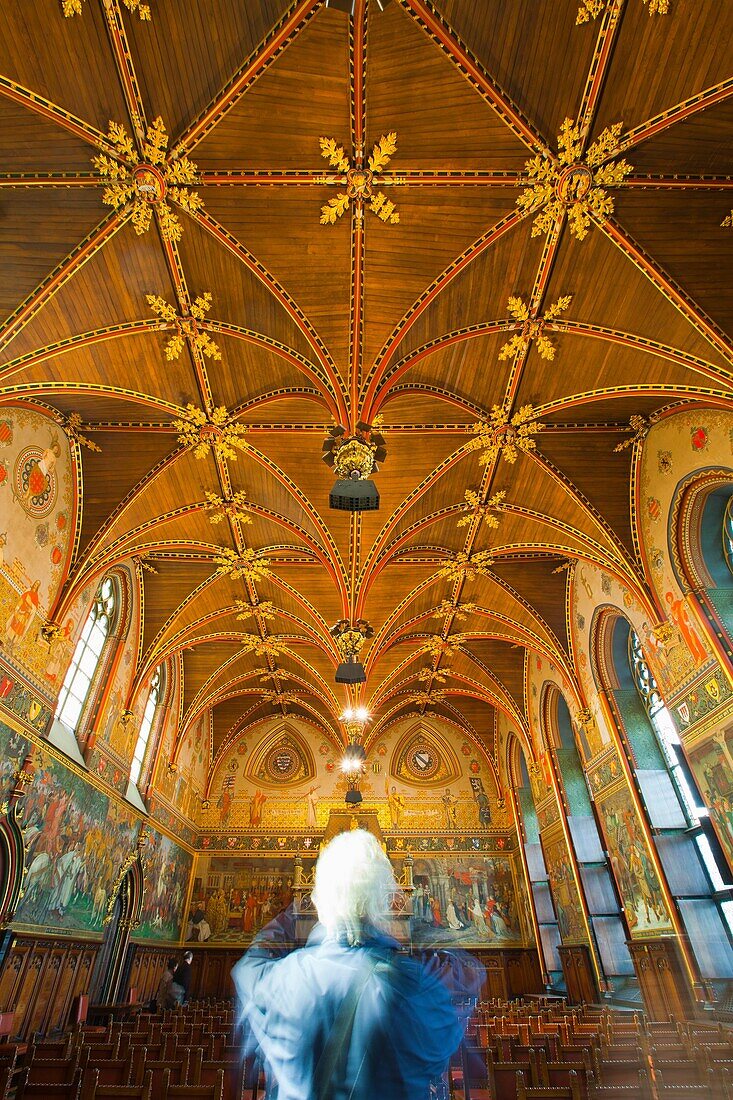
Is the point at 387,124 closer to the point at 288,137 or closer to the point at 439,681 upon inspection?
the point at 288,137

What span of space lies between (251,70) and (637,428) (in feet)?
31.9

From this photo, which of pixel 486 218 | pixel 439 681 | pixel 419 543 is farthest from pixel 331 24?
pixel 439 681

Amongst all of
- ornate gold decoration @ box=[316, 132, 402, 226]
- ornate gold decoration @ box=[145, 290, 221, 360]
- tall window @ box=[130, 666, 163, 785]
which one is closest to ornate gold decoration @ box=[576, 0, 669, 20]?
ornate gold decoration @ box=[316, 132, 402, 226]

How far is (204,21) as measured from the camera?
25.4 ft

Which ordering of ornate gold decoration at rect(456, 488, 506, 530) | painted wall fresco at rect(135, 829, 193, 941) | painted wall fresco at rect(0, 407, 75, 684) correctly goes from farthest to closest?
painted wall fresco at rect(135, 829, 193, 941), ornate gold decoration at rect(456, 488, 506, 530), painted wall fresco at rect(0, 407, 75, 684)

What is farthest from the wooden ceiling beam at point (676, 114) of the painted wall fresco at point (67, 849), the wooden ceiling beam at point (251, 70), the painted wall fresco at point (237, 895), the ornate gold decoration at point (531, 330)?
the painted wall fresco at point (237, 895)

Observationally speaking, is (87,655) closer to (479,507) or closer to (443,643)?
(479,507)

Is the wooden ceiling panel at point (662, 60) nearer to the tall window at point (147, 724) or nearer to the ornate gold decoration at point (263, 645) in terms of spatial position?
the ornate gold decoration at point (263, 645)

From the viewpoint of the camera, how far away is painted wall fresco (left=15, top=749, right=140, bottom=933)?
11.7 meters

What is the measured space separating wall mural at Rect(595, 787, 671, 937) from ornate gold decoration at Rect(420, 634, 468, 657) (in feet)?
21.6

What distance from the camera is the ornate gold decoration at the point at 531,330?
10.9m

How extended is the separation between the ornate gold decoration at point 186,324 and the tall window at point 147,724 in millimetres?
11455

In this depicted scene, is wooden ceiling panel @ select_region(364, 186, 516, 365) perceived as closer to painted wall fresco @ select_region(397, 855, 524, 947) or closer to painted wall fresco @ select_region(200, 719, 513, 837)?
painted wall fresco @ select_region(200, 719, 513, 837)

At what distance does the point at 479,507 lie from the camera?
50.0 ft
